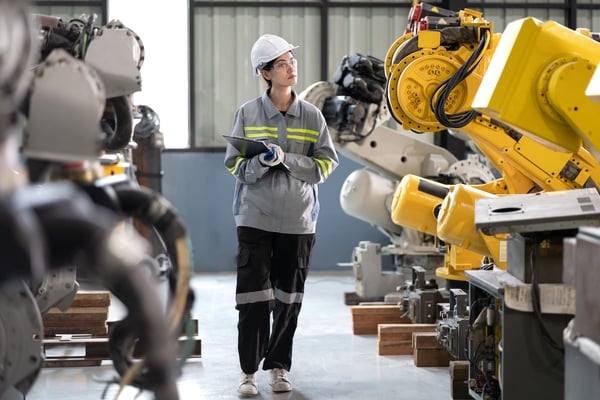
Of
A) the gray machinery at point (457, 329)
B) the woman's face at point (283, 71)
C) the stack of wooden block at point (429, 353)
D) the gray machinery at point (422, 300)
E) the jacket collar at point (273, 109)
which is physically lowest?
the stack of wooden block at point (429, 353)

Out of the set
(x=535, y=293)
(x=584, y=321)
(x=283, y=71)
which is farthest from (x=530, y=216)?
(x=283, y=71)

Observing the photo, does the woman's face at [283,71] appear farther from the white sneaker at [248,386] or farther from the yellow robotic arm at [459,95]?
the white sneaker at [248,386]

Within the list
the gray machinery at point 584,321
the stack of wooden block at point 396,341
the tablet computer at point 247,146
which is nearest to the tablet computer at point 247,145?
the tablet computer at point 247,146

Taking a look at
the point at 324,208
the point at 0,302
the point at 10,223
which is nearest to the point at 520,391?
the point at 0,302

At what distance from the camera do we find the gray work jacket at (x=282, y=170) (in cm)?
510

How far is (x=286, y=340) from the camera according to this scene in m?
5.20

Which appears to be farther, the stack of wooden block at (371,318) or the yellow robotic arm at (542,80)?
the stack of wooden block at (371,318)

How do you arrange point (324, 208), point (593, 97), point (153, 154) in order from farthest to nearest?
point (324, 208)
point (153, 154)
point (593, 97)

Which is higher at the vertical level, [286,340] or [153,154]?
[153,154]

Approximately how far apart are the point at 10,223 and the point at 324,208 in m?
9.30

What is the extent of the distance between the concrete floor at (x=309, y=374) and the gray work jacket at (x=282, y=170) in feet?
2.98

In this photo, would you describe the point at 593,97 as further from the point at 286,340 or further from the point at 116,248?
the point at 286,340

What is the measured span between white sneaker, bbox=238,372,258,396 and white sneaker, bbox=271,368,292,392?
0.12 meters

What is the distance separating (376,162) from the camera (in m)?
8.03
